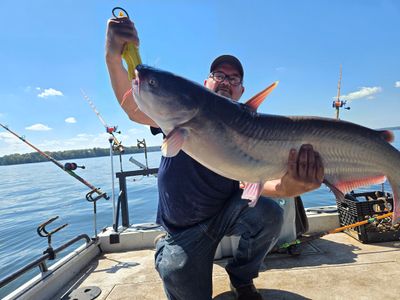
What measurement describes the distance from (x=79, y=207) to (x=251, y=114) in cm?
1989

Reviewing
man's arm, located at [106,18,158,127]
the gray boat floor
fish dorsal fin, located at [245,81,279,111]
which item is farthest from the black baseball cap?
the gray boat floor

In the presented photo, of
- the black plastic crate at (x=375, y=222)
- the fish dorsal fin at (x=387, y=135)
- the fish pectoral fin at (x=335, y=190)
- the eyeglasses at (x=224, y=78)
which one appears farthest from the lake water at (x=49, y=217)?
the fish dorsal fin at (x=387, y=135)

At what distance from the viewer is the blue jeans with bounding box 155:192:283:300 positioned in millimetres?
2727

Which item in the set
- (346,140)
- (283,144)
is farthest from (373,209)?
(283,144)

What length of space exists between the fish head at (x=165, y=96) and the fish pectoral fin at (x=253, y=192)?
2.59 feet

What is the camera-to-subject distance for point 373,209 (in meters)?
4.67

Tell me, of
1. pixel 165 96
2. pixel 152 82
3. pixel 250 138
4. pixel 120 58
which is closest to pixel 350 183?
pixel 250 138

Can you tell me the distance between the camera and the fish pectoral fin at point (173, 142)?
1.95 metres

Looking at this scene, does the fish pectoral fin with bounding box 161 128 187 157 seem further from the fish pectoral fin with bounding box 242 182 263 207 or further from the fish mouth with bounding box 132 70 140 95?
the fish pectoral fin with bounding box 242 182 263 207

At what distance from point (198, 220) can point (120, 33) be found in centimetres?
195

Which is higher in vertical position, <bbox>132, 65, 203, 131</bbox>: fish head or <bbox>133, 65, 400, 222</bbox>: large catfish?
<bbox>132, 65, 203, 131</bbox>: fish head

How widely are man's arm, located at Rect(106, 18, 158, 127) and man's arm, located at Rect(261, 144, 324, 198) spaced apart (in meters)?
1.53

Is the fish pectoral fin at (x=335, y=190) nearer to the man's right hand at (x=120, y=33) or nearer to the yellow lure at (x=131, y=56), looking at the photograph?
the yellow lure at (x=131, y=56)

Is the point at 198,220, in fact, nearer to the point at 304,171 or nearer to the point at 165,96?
the point at 304,171
